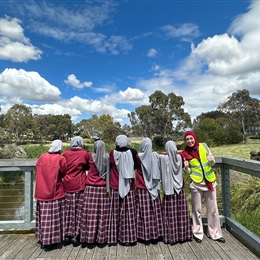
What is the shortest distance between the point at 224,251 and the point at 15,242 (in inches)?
94.8

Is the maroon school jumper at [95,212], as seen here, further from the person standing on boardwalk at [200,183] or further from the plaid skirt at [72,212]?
the person standing on boardwalk at [200,183]

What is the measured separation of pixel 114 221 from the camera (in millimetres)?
2729

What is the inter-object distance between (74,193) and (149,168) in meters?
0.91

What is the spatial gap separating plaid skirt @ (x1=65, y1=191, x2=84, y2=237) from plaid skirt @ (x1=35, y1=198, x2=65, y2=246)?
0.07 meters

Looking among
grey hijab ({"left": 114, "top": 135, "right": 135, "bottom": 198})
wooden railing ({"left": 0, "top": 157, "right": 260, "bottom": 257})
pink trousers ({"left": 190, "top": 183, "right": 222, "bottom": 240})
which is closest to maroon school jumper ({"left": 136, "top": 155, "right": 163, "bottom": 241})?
grey hijab ({"left": 114, "top": 135, "right": 135, "bottom": 198})

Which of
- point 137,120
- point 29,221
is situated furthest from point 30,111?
point 29,221

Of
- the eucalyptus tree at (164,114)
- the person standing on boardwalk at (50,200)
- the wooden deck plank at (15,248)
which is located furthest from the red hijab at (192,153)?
the eucalyptus tree at (164,114)

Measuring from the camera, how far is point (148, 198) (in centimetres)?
274

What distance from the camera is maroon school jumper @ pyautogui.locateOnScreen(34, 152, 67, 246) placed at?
8.63 ft

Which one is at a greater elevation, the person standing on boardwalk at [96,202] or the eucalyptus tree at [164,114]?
the eucalyptus tree at [164,114]

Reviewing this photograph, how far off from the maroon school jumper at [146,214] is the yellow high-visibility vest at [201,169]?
543 millimetres

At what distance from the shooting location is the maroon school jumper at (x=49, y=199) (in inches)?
104

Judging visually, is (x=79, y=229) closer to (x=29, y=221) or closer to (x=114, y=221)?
(x=114, y=221)

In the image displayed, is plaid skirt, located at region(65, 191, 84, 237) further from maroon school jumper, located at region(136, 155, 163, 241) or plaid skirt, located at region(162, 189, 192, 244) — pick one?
plaid skirt, located at region(162, 189, 192, 244)
